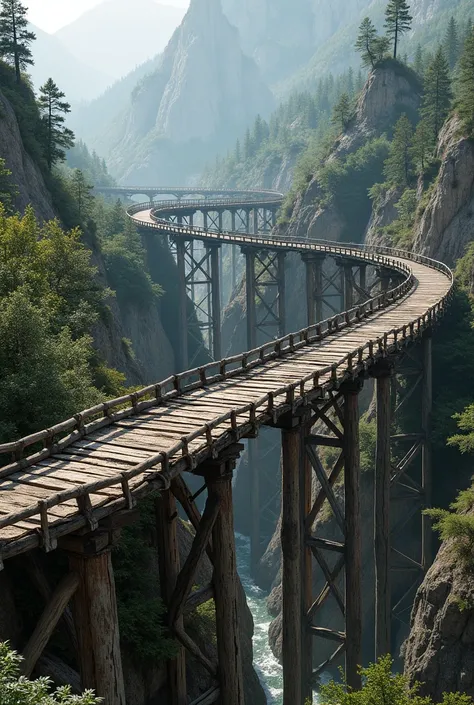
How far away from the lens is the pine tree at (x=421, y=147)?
5762 cm

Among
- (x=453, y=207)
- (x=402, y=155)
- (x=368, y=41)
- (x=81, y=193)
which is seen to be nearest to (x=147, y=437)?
(x=453, y=207)

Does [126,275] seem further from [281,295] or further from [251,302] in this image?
[281,295]

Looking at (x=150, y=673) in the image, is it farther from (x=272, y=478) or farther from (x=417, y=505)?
(x=272, y=478)

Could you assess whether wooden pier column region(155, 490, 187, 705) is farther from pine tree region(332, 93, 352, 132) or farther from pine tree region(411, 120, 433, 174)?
pine tree region(332, 93, 352, 132)

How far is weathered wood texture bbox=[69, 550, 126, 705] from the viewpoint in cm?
1122

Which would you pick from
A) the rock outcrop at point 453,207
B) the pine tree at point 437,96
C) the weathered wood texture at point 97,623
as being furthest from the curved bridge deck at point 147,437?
the pine tree at point 437,96

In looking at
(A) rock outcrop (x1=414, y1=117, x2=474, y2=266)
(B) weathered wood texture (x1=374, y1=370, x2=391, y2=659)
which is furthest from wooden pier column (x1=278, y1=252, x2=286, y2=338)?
(B) weathered wood texture (x1=374, y1=370, x2=391, y2=659)

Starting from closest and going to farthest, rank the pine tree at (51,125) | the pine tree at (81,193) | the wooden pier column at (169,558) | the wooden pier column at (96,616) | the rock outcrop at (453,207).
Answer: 1. the wooden pier column at (96,616)
2. the wooden pier column at (169,558)
3. the rock outcrop at (453,207)
4. the pine tree at (51,125)
5. the pine tree at (81,193)

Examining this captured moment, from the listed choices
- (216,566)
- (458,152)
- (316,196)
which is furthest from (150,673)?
(316,196)

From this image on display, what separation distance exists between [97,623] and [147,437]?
15.0 feet

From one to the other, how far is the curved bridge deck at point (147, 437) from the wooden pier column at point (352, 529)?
1292 millimetres

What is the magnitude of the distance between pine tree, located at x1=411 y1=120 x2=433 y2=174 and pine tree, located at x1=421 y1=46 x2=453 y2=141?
258 centimetres

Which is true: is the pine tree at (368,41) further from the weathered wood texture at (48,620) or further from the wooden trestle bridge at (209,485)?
the weathered wood texture at (48,620)

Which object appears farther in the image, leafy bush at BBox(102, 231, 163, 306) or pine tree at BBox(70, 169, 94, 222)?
pine tree at BBox(70, 169, 94, 222)
